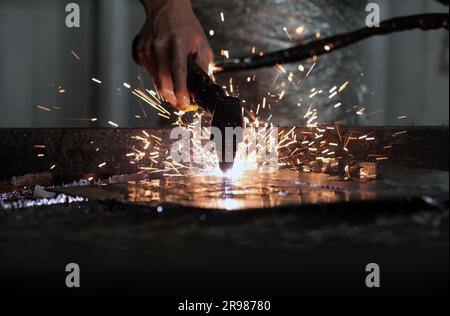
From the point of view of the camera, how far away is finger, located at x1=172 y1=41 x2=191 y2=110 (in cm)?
182

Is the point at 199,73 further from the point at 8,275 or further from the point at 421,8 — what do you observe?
the point at 421,8

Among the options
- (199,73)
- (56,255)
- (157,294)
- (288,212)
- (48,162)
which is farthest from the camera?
(48,162)

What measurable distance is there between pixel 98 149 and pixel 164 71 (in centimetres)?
71

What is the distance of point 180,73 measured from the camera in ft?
5.95

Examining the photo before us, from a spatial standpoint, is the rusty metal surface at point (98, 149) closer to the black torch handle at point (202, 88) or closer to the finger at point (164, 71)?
the finger at point (164, 71)

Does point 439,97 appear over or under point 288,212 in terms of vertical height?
over

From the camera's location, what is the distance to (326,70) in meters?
3.22

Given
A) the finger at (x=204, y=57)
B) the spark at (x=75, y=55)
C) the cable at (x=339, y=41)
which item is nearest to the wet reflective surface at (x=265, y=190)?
the finger at (x=204, y=57)

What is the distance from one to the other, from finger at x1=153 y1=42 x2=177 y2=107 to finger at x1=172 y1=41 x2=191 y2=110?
4cm

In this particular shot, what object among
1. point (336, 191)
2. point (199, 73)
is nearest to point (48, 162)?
point (199, 73)

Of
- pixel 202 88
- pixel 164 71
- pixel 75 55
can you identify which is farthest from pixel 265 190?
pixel 75 55

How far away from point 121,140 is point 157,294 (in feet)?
Answer: 5.57

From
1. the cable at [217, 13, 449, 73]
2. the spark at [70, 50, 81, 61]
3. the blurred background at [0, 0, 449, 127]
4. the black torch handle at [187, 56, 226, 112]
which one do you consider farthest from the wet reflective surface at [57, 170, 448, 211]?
the spark at [70, 50, 81, 61]

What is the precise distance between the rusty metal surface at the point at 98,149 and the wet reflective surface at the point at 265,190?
59cm
